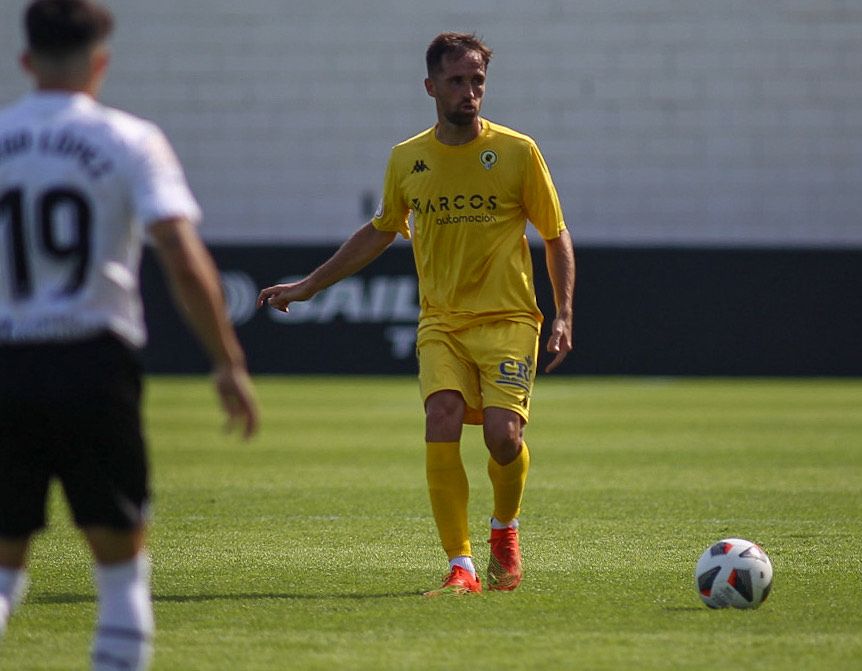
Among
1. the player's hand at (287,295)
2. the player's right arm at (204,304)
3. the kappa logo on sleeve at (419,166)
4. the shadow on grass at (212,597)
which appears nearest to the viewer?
the player's right arm at (204,304)

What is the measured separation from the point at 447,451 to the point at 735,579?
125cm

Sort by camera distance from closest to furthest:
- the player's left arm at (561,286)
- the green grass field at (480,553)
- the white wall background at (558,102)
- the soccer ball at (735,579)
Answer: the green grass field at (480,553) → the soccer ball at (735,579) → the player's left arm at (561,286) → the white wall background at (558,102)

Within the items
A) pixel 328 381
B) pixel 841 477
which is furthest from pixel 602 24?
pixel 841 477

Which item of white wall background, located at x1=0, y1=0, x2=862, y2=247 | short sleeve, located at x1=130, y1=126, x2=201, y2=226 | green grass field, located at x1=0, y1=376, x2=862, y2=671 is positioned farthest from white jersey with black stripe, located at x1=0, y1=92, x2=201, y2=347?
white wall background, located at x1=0, y1=0, x2=862, y2=247

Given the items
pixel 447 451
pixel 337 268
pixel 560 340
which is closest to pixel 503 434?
pixel 447 451

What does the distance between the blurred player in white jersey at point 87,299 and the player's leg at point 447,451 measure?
238cm

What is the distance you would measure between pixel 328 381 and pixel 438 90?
47.6ft

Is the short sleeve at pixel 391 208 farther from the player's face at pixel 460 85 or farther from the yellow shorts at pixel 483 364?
the yellow shorts at pixel 483 364

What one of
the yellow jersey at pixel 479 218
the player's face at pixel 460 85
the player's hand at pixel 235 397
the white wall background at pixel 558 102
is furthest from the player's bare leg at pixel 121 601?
the white wall background at pixel 558 102

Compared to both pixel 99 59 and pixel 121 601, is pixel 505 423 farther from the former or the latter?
pixel 99 59

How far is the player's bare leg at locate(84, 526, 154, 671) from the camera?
3.77m

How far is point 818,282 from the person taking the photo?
1997 centimetres

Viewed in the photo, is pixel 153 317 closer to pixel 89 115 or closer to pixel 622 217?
pixel 622 217

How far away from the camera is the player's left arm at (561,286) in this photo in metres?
5.99
